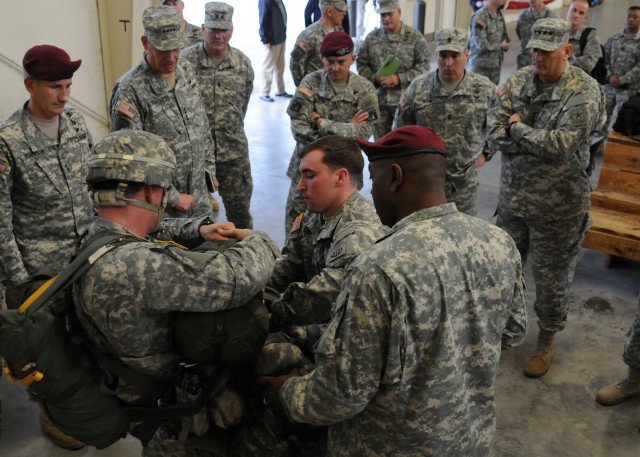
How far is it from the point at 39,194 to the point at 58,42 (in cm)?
335

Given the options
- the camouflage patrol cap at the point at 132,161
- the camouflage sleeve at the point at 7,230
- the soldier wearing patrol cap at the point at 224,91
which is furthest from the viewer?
the soldier wearing patrol cap at the point at 224,91

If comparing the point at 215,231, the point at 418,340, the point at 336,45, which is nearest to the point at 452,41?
the point at 336,45

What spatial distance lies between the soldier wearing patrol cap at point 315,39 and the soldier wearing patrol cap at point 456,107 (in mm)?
→ 2255

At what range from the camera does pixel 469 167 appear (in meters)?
4.48

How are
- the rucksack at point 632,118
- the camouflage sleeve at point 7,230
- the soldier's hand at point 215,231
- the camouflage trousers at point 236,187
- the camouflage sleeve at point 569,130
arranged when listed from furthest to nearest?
the rucksack at point 632,118 → the camouflage trousers at point 236,187 → the camouflage sleeve at point 569,130 → the camouflage sleeve at point 7,230 → the soldier's hand at point 215,231

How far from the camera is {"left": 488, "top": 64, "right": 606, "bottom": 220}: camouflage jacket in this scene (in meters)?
3.64

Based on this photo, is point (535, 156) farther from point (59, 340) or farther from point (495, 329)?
point (59, 340)

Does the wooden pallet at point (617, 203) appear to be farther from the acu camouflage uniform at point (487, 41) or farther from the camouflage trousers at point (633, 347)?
the acu camouflage uniform at point (487, 41)

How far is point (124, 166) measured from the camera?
196 cm

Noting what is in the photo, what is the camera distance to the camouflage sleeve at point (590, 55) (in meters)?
6.72

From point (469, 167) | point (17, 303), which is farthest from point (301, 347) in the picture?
point (469, 167)

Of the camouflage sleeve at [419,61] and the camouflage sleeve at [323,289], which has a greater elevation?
the camouflage sleeve at [419,61]

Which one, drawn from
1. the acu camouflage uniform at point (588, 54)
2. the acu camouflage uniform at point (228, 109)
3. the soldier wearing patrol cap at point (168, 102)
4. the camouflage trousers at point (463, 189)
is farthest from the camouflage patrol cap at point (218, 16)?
the acu camouflage uniform at point (588, 54)

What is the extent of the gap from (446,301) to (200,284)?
706mm
